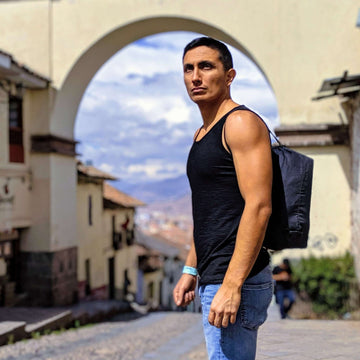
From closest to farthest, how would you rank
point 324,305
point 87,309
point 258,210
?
point 258,210 → point 324,305 → point 87,309

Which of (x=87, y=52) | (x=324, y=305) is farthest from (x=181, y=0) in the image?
(x=324, y=305)

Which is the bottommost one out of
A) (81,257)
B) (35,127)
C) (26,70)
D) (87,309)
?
(87,309)

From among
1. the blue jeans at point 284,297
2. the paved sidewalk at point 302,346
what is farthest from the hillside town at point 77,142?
the paved sidewalk at point 302,346

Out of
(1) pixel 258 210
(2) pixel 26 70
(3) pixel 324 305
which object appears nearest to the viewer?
(1) pixel 258 210

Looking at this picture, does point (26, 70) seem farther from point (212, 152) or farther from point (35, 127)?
point (212, 152)

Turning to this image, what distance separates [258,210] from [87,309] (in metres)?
11.0

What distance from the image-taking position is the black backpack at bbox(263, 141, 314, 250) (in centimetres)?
190

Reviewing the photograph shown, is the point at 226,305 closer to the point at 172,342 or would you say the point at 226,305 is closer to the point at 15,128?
the point at 172,342

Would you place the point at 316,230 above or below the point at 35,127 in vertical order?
below

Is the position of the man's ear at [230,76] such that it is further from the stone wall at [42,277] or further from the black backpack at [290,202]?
the stone wall at [42,277]

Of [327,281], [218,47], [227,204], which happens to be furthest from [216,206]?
[327,281]

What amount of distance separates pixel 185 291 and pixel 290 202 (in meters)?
0.60

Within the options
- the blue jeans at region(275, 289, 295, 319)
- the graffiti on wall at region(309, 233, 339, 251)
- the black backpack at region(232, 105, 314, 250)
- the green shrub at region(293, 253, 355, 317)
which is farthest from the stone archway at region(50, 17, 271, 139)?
the black backpack at region(232, 105, 314, 250)

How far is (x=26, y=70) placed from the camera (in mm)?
10320
